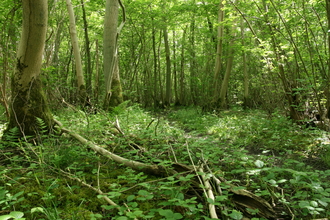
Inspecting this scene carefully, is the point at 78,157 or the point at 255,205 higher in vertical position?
the point at 78,157

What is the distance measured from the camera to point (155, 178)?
2322 millimetres

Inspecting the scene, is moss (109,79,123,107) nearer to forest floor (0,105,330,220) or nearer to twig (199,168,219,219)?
forest floor (0,105,330,220)

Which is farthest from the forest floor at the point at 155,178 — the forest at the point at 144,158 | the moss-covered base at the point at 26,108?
the moss-covered base at the point at 26,108

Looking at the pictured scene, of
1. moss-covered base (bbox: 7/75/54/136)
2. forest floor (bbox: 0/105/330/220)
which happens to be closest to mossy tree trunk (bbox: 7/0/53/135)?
moss-covered base (bbox: 7/75/54/136)

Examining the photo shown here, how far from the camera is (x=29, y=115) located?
11.4 ft

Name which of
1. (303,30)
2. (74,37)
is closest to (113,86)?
(74,37)

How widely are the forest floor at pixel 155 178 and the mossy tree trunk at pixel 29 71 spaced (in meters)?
0.35

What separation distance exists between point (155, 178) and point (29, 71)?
8.93ft

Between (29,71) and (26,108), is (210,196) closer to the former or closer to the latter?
(26,108)

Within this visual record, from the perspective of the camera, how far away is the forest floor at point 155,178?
5.39ft

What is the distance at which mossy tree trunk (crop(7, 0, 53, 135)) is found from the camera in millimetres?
3318

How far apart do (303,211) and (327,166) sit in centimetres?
174

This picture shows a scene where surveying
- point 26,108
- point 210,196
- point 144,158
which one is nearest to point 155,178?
point 144,158

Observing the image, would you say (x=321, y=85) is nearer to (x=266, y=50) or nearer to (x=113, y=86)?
(x=266, y=50)
